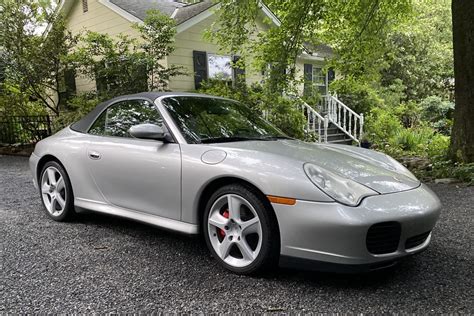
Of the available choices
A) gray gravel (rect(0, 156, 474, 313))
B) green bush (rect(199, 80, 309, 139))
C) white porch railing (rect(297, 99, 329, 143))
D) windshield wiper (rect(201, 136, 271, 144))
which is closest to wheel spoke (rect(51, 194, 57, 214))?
gray gravel (rect(0, 156, 474, 313))

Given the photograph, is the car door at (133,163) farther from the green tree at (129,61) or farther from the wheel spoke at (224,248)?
the green tree at (129,61)

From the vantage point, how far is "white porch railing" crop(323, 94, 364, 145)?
12804 mm

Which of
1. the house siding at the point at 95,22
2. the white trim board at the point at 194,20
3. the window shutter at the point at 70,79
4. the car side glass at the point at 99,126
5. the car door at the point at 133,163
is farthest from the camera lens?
the house siding at the point at 95,22

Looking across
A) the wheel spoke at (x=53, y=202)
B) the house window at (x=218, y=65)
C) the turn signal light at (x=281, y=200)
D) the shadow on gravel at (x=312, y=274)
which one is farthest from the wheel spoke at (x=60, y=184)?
the house window at (x=218, y=65)

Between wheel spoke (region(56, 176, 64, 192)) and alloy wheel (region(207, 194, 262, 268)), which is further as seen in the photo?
wheel spoke (region(56, 176, 64, 192))

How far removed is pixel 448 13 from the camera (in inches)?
843

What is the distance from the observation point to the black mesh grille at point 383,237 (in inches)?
86.4

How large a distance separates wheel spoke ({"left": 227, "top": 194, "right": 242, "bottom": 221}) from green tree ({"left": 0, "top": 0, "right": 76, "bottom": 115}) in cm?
823

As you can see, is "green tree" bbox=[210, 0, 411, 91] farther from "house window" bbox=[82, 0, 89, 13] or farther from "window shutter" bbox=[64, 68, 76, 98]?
"house window" bbox=[82, 0, 89, 13]

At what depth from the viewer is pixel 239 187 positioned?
254 centimetres

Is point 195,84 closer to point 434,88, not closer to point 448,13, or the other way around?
point 434,88

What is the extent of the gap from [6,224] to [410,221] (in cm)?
384

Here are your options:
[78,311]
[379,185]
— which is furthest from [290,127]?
[78,311]

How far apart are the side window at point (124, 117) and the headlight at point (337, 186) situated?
1430 mm
